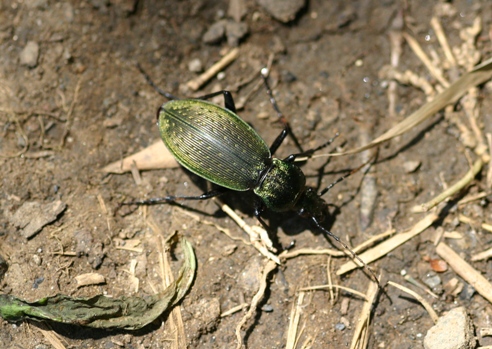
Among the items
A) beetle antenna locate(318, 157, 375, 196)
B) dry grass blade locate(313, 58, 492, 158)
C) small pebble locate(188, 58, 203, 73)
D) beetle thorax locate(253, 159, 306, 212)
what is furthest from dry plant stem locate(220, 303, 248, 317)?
small pebble locate(188, 58, 203, 73)

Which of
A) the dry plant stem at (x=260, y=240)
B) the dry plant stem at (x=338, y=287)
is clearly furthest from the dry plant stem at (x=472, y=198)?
the dry plant stem at (x=260, y=240)

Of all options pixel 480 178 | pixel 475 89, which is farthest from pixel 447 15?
pixel 480 178

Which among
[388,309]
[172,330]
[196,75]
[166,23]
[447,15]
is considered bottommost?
[172,330]

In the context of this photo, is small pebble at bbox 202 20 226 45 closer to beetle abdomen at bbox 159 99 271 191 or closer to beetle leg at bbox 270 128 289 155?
beetle abdomen at bbox 159 99 271 191

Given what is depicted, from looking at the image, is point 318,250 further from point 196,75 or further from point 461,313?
point 196,75

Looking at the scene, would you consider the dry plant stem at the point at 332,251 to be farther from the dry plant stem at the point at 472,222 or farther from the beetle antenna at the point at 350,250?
the dry plant stem at the point at 472,222

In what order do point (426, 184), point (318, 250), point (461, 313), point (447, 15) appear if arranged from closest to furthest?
point (461, 313) < point (318, 250) < point (426, 184) < point (447, 15)
